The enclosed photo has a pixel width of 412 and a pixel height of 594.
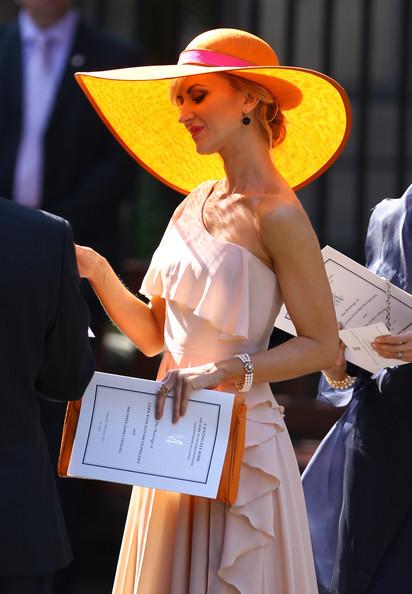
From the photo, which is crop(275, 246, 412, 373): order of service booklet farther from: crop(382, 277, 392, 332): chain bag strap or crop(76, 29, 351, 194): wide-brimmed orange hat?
crop(76, 29, 351, 194): wide-brimmed orange hat

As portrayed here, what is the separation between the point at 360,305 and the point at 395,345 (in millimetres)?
139

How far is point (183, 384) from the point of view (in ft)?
9.64

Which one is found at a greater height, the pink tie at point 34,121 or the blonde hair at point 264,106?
the blonde hair at point 264,106

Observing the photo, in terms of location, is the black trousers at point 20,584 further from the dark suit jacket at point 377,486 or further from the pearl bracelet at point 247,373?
the dark suit jacket at point 377,486

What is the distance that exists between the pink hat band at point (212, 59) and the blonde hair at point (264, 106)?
27 mm

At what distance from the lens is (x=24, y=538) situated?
2.72 meters

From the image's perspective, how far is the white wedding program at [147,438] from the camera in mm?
2916

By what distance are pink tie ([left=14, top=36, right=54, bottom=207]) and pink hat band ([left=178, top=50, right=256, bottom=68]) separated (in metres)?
1.94

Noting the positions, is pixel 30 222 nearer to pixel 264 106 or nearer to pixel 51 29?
pixel 264 106

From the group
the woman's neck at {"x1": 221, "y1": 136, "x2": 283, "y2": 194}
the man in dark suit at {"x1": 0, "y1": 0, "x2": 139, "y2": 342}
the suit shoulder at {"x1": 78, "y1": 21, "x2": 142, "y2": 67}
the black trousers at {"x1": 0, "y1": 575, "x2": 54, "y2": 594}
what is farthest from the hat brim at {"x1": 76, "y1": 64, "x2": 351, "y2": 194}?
the suit shoulder at {"x1": 78, "y1": 21, "x2": 142, "y2": 67}

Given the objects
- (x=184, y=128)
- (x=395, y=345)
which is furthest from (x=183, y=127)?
(x=395, y=345)

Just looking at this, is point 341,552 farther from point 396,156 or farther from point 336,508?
point 396,156

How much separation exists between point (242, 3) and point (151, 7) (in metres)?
0.38

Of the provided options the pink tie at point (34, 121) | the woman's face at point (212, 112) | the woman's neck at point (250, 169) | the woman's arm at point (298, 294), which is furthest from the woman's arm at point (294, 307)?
the pink tie at point (34, 121)
